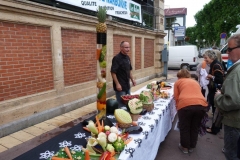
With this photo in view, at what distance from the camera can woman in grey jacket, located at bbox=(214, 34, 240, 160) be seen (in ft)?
6.30

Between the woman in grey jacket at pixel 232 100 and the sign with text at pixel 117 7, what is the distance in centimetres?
425

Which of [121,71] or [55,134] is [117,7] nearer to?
[121,71]

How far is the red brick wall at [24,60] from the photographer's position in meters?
3.59

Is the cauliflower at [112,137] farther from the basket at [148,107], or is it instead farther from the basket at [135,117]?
the basket at [148,107]

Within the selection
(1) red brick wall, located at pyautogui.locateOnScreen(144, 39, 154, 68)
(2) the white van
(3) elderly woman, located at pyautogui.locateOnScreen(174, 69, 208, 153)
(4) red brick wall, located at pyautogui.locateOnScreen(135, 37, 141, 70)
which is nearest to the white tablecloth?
(3) elderly woman, located at pyautogui.locateOnScreen(174, 69, 208, 153)

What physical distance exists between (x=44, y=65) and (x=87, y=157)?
348 cm

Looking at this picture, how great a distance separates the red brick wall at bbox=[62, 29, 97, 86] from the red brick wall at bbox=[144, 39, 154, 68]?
16.0 ft

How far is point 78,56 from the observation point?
5.43 metres

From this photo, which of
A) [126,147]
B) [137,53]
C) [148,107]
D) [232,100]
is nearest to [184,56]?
[137,53]

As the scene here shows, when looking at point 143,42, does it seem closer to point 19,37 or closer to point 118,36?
point 118,36

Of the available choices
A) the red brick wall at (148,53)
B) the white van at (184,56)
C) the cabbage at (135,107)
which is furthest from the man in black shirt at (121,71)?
the white van at (184,56)

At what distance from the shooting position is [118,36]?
7508 millimetres

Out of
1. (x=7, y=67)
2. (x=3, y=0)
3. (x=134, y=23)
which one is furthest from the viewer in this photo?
(x=134, y=23)

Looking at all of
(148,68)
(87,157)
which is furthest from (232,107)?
(148,68)
